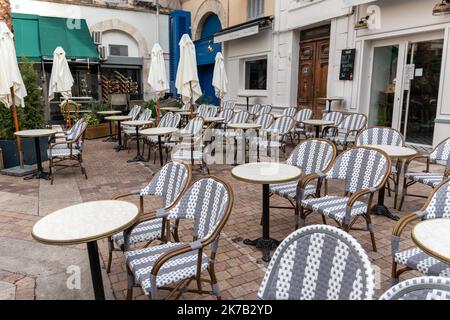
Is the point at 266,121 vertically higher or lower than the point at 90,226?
higher

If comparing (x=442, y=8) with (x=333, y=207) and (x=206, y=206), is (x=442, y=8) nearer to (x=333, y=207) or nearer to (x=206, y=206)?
(x=333, y=207)

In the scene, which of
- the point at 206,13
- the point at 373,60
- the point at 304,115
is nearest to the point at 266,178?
the point at 304,115

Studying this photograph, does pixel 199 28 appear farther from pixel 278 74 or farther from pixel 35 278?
pixel 35 278

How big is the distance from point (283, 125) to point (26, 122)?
4.90 metres

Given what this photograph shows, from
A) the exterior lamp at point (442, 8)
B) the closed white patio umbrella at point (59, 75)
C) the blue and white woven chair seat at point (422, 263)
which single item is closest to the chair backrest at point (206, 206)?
the blue and white woven chair seat at point (422, 263)

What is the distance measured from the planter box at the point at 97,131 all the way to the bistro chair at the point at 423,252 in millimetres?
8951

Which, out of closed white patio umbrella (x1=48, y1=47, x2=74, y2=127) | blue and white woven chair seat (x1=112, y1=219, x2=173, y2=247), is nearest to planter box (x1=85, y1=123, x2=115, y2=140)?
closed white patio umbrella (x1=48, y1=47, x2=74, y2=127)

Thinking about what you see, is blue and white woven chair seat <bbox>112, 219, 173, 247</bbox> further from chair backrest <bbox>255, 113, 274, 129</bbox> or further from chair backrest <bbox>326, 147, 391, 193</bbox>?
chair backrest <bbox>255, 113, 274, 129</bbox>

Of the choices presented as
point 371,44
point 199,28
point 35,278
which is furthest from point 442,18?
point 199,28

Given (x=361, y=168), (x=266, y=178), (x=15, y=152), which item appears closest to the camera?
(x=266, y=178)

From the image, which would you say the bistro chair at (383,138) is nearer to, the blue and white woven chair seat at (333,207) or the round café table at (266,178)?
the blue and white woven chair seat at (333,207)

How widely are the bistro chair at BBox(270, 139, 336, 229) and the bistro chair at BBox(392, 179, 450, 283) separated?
1.11 metres

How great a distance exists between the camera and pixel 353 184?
10.9 ft
